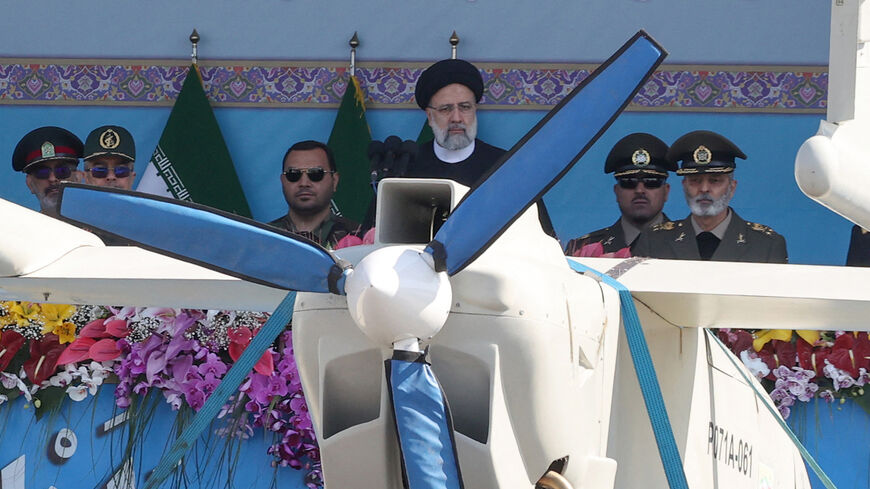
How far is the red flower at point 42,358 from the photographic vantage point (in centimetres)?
525

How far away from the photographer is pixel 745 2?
802 centimetres

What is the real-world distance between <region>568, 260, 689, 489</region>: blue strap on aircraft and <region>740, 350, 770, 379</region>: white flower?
1384 millimetres

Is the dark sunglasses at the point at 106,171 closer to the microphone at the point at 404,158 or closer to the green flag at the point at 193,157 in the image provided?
the green flag at the point at 193,157

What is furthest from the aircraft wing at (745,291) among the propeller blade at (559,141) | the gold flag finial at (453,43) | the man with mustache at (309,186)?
the gold flag finial at (453,43)

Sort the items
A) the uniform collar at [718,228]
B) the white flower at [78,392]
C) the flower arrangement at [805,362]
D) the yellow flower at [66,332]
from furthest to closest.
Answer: the uniform collar at [718,228] → the yellow flower at [66,332] → the white flower at [78,392] → the flower arrangement at [805,362]

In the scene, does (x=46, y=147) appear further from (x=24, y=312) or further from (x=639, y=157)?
(x=639, y=157)

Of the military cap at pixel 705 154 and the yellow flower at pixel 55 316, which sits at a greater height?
the military cap at pixel 705 154

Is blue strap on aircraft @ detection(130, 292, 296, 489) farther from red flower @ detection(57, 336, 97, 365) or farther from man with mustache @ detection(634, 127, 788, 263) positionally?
man with mustache @ detection(634, 127, 788, 263)

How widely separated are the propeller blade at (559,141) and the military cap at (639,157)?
3.67m

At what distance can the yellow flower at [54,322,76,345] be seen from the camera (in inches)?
209

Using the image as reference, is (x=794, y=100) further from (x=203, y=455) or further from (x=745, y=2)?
(x=203, y=455)

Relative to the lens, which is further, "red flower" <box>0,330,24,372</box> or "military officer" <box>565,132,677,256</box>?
"military officer" <box>565,132,677,256</box>

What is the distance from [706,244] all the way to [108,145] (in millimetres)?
3016

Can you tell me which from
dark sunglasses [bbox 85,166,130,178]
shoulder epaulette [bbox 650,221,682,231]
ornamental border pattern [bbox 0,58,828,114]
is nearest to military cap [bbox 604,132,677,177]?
shoulder epaulette [bbox 650,221,682,231]
